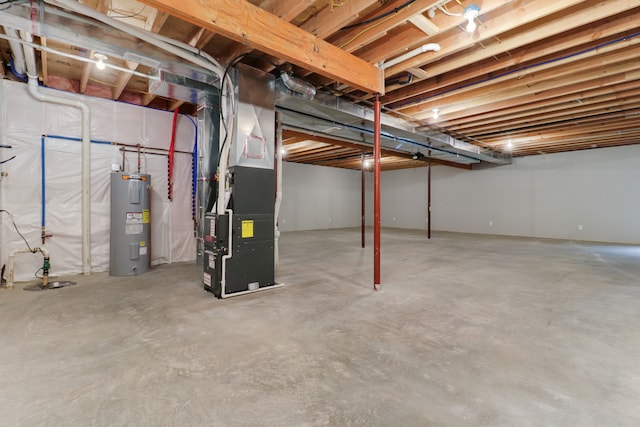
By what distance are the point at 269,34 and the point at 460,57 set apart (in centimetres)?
223

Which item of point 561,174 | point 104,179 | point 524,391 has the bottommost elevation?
point 524,391

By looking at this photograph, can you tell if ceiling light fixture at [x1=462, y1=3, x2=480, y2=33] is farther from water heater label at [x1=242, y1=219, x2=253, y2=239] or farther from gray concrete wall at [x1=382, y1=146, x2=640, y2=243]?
gray concrete wall at [x1=382, y1=146, x2=640, y2=243]

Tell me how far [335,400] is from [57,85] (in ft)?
17.3

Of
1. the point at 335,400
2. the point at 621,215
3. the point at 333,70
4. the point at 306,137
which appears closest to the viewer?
the point at 335,400

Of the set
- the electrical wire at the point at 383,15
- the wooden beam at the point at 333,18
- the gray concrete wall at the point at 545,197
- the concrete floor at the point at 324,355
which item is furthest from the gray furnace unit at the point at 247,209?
the gray concrete wall at the point at 545,197

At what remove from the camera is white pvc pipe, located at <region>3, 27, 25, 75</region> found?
103 inches

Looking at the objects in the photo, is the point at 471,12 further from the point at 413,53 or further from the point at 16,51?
the point at 16,51

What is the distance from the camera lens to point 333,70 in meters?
2.81

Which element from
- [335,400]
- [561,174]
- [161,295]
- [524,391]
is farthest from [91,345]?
[561,174]

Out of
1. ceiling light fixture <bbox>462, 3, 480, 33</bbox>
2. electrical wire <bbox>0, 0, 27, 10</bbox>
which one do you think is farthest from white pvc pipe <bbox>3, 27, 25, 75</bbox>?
ceiling light fixture <bbox>462, 3, 480, 33</bbox>

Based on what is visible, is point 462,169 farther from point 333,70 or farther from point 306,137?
point 333,70

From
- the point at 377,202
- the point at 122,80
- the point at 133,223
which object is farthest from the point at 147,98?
the point at 377,202

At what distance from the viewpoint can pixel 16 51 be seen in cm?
297

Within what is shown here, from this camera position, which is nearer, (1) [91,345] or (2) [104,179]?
(1) [91,345]
